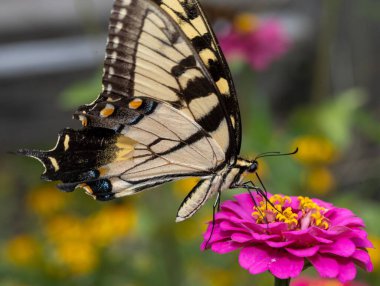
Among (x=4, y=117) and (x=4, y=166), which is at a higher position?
(x=4, y=117)

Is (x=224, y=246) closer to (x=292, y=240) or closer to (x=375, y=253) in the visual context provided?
(x=292, y=240)

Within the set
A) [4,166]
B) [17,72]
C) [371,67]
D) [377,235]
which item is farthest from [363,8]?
[4,166]

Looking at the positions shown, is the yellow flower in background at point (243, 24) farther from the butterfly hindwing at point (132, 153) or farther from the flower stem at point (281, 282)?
the flower stem at point (281, 282)

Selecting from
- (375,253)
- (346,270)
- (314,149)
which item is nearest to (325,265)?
(346,270)

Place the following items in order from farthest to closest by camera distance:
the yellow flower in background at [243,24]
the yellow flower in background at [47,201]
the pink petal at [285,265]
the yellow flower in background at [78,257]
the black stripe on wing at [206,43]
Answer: the yellow flower in background at [47,201]
the yellow flower in background at [243,24]
the yellow flower in background at [78,257]
the black stripe on wing at [206,43]
the pink petal at [285,265]

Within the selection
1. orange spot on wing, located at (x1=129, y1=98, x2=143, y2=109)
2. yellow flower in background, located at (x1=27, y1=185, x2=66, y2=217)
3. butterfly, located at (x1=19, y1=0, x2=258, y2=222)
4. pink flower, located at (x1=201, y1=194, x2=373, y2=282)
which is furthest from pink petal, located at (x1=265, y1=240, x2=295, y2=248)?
yellow flower in background, located at (x1=27, y1=185, x2=66, y2=217)

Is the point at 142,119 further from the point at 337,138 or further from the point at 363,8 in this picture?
the point at 363,8

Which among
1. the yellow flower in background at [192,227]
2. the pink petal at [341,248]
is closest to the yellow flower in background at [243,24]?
the yellow flower in background at [192,227]

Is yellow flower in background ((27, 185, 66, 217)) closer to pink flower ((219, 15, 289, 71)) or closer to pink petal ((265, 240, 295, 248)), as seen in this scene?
pink flower ((219, 15, 289, 71))
